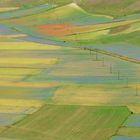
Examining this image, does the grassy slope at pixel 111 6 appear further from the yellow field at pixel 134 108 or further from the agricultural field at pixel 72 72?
the yellow field at pixel 134 108

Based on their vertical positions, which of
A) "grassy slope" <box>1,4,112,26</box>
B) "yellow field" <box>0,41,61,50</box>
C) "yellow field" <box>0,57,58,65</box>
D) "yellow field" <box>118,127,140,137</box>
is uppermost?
"grassy slope" <box>1,4,112,26</box>

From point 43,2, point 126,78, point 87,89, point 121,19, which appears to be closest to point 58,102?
point 87,89

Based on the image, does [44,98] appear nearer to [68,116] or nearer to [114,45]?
[68,116]

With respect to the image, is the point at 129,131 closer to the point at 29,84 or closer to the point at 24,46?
the point at 29,84

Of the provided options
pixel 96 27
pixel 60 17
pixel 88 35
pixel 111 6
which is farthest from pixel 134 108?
pixel 111 6

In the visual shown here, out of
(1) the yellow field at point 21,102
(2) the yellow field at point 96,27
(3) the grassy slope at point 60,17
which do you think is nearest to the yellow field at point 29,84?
(1) the yellow field at point 21,102

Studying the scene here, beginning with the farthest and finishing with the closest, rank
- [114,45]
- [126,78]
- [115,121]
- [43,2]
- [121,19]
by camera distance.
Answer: [43,2] → [121,19] → [114,45] → [126,78] → [115,121]

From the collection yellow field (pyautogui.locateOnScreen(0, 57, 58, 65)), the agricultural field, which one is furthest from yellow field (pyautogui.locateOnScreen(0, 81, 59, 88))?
yellow field (pyautogui.locateOnScreen(0, 57, 58, 65))

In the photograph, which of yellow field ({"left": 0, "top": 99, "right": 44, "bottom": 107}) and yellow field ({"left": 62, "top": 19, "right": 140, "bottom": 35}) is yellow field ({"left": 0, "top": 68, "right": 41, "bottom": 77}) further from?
yellow field ({"left": 62, "top": 19, "right": 140, "bottom": 35})
